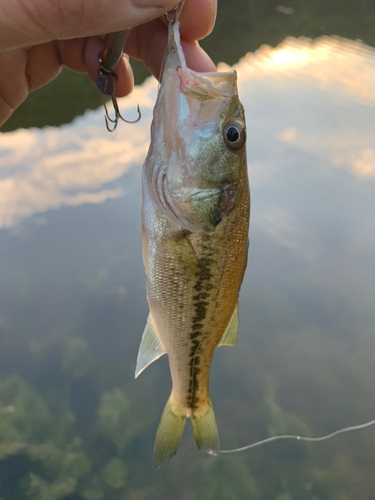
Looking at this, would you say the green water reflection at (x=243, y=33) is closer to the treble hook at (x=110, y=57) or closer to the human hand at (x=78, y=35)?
the human hand at (x=78, y=35)

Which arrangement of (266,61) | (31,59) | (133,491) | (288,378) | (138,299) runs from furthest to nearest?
(266,61), (138,299), (288,378), (133,491), (31,59)

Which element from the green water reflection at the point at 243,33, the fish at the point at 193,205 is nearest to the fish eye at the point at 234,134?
the fish at the point at 193,205

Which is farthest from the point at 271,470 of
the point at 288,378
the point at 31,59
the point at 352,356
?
the point at 31,59

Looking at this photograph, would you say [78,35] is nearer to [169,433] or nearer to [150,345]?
[150,345]

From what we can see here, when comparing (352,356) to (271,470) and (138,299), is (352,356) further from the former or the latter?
(138,299)

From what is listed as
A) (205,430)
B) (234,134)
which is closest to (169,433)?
(205,430)

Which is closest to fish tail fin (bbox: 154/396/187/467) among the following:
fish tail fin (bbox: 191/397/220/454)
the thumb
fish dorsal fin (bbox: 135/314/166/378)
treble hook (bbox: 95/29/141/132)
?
fish tail fin (bbox: 191/397/220/454)
